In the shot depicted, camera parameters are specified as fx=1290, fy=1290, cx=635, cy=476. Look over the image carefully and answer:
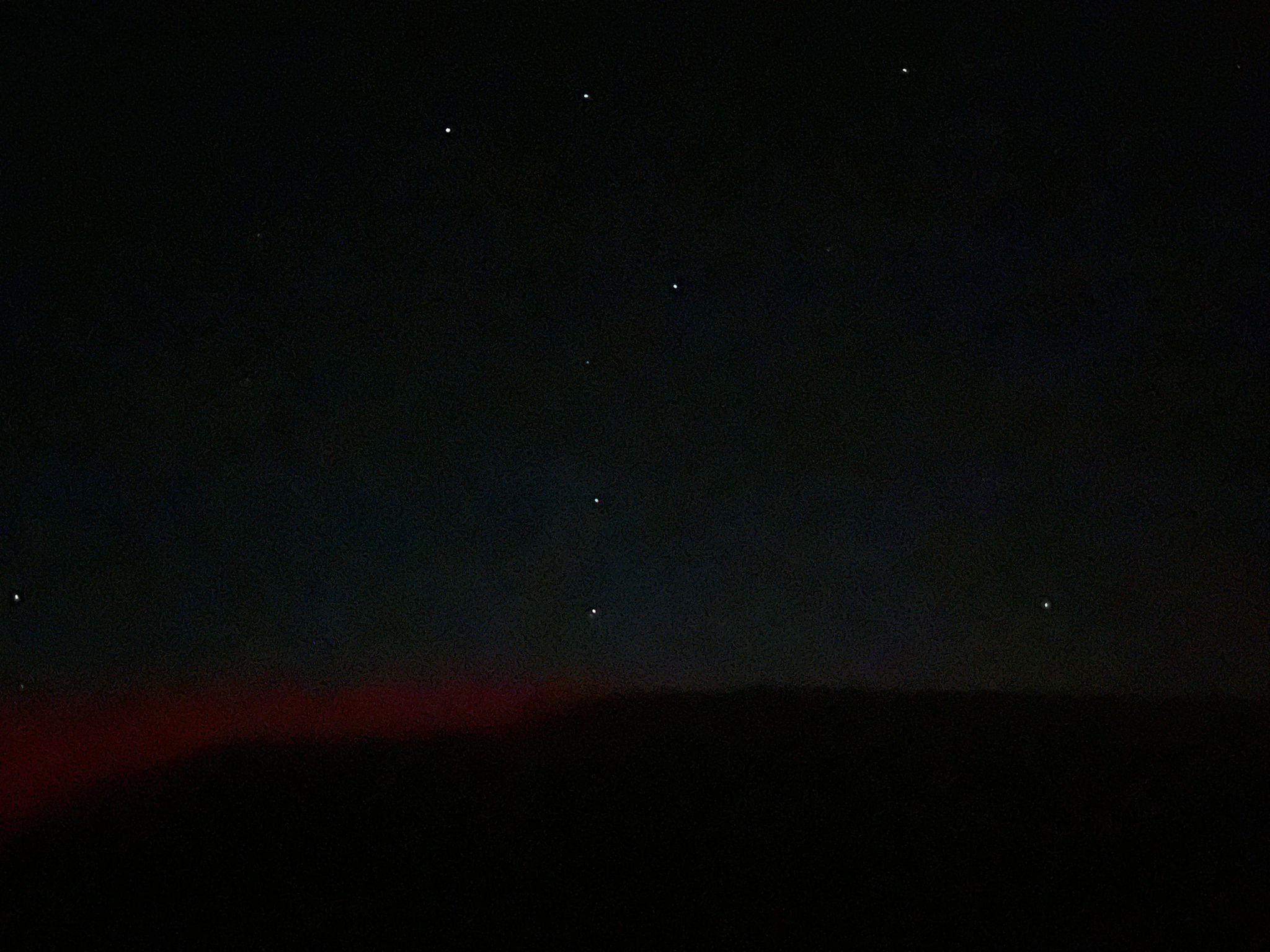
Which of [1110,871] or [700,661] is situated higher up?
[700,661]

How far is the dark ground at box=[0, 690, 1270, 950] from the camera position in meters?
1.02

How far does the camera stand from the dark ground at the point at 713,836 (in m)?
1.02

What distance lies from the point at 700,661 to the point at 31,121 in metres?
0.70

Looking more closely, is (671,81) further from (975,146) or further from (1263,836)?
(1263,836)

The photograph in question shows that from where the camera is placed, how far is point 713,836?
1.04 meters

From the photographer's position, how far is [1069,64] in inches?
42.6

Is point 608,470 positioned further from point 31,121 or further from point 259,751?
point 31,121

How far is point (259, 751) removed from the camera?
1046 millimetres

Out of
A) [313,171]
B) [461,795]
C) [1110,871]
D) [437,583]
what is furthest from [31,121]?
[1110,871]

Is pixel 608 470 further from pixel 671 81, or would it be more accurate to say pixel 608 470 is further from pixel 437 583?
pixel 671 81

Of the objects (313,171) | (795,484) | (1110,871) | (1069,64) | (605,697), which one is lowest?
(1110,871)

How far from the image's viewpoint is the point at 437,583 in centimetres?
107

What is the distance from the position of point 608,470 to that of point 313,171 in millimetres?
346

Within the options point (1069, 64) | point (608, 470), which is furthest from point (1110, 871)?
point (1069, 64)
